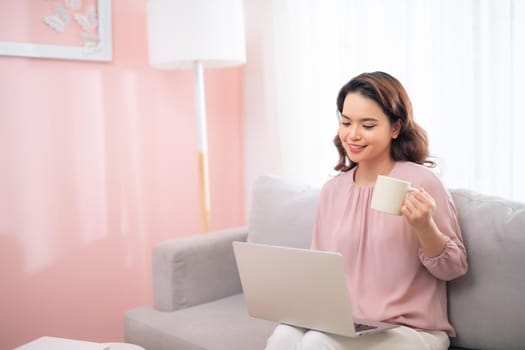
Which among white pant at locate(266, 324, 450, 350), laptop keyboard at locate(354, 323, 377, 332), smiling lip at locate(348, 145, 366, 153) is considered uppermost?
smiling lip at locate(348, 145, 366, 153)

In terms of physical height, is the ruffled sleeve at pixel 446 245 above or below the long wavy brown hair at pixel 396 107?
below

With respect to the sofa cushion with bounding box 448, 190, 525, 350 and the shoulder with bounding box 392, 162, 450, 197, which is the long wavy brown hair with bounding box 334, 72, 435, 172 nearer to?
the shoulder with bounding box 392, 162, 450, 197

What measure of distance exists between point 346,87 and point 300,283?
61cm

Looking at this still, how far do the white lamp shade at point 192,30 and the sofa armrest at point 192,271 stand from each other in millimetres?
714

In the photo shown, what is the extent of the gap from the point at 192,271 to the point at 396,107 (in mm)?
929

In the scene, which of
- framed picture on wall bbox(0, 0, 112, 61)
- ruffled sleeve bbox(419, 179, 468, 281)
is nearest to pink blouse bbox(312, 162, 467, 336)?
ruffled sleeve bbox(419, 179, 468, 281)

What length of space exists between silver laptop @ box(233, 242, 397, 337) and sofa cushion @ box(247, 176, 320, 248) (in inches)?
22.6

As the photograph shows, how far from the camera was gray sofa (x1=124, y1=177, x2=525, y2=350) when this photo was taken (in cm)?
161

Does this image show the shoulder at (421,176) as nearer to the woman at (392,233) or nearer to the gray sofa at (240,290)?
the woman at (392,233)

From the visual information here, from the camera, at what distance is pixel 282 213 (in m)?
2.16

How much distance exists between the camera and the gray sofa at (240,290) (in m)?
1.61

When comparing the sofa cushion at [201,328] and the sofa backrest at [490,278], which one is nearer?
the sofa backrest at [490,278]

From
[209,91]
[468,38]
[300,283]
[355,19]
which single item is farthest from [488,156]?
[209,91]

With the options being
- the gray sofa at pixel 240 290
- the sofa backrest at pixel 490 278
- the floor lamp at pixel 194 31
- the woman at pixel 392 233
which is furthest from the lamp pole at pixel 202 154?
the sofa backrest at pixel 490 278
